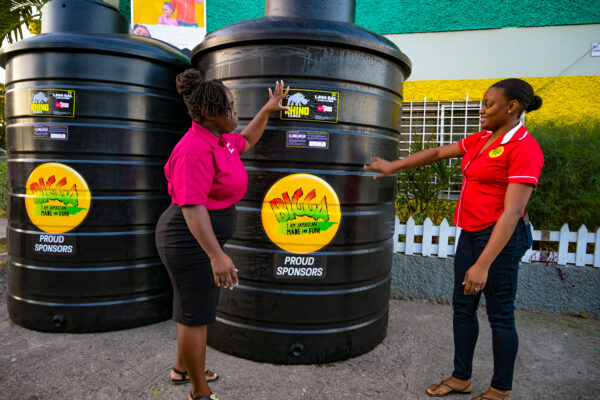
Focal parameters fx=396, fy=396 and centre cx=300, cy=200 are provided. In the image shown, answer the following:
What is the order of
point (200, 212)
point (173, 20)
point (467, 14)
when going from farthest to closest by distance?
point (173, 20) → point (467, 14) → point (200, 212)

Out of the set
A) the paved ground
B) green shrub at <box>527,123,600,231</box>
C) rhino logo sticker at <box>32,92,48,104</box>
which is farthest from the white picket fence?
rhino logo sticker at <box>32,92,48,104</box>

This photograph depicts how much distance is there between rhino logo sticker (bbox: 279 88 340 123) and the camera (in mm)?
2459

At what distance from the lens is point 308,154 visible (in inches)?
98.1

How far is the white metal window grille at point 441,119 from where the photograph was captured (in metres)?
6.32

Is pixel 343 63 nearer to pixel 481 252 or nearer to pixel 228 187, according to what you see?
pixel 228 187

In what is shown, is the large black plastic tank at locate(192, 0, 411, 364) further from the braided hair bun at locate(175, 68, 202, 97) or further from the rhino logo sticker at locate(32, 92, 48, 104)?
the rhino logo sticker at locate(32, 92, 48, 104)

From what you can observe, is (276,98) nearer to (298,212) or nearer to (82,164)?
(298,212)

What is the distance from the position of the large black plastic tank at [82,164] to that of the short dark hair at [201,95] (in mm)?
1387

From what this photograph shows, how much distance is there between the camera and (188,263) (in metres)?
1.92

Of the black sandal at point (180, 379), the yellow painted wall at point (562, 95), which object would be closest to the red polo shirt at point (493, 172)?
the black sandal at point (180, 379)

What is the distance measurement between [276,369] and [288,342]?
0.18 meters

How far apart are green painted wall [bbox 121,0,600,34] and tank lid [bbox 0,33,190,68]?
4325 millimetres

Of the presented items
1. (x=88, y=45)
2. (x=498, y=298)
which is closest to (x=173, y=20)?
(x=88, y=45)

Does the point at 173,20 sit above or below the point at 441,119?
above
